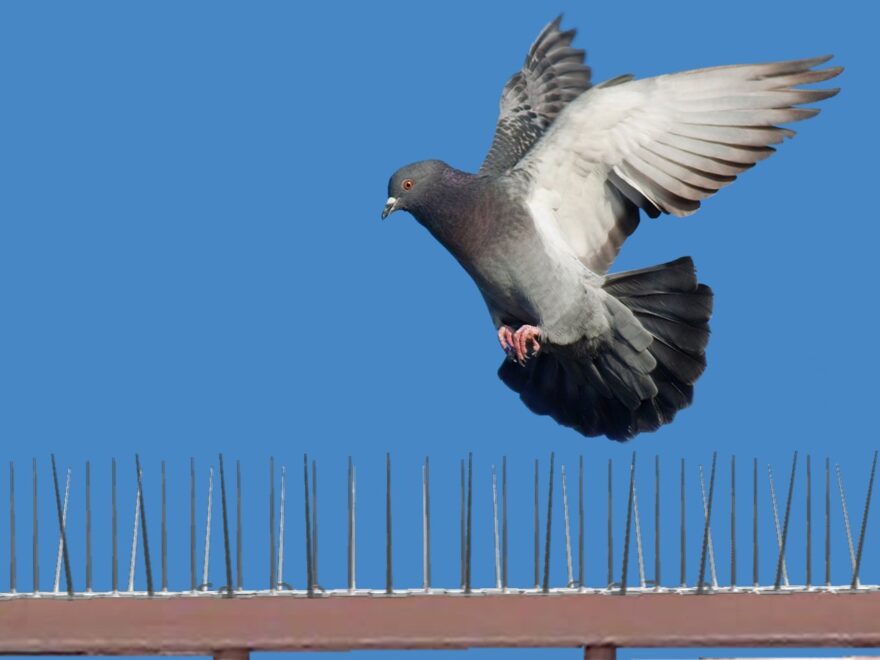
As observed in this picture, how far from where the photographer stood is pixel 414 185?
1545cm

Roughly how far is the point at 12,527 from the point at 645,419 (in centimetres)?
470

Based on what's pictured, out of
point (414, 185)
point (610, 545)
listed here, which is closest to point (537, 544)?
point (610, 545)

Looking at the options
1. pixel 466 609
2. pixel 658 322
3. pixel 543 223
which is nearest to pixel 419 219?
pixel 543 223

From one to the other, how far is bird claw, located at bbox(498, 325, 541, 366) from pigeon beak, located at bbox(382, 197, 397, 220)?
4.03 ft

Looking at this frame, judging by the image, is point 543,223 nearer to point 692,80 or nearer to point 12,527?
point 692,80

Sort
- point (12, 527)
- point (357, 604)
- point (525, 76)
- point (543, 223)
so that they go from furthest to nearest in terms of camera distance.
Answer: point (525, 76)
point (543, 223)
point (12, 527)
point (357, 604)

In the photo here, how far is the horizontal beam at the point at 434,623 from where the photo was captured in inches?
517

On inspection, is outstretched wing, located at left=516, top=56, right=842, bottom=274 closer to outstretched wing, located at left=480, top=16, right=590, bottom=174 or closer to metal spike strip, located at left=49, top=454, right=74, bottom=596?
outstretched wing, located at left=480, top=16, right=590, bottom=174

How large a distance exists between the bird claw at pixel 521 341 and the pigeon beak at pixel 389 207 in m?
1.23

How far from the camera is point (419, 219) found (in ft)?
51.2

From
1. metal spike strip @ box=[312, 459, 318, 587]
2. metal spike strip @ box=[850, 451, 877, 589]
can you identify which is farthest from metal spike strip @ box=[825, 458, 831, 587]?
metal spike strip @ box=[312, 459, 318, 587]

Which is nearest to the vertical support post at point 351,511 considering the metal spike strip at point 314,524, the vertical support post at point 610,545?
the metal spike strip at point 314,524

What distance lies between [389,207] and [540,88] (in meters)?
2.93

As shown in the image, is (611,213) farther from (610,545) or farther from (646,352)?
(610,545)
